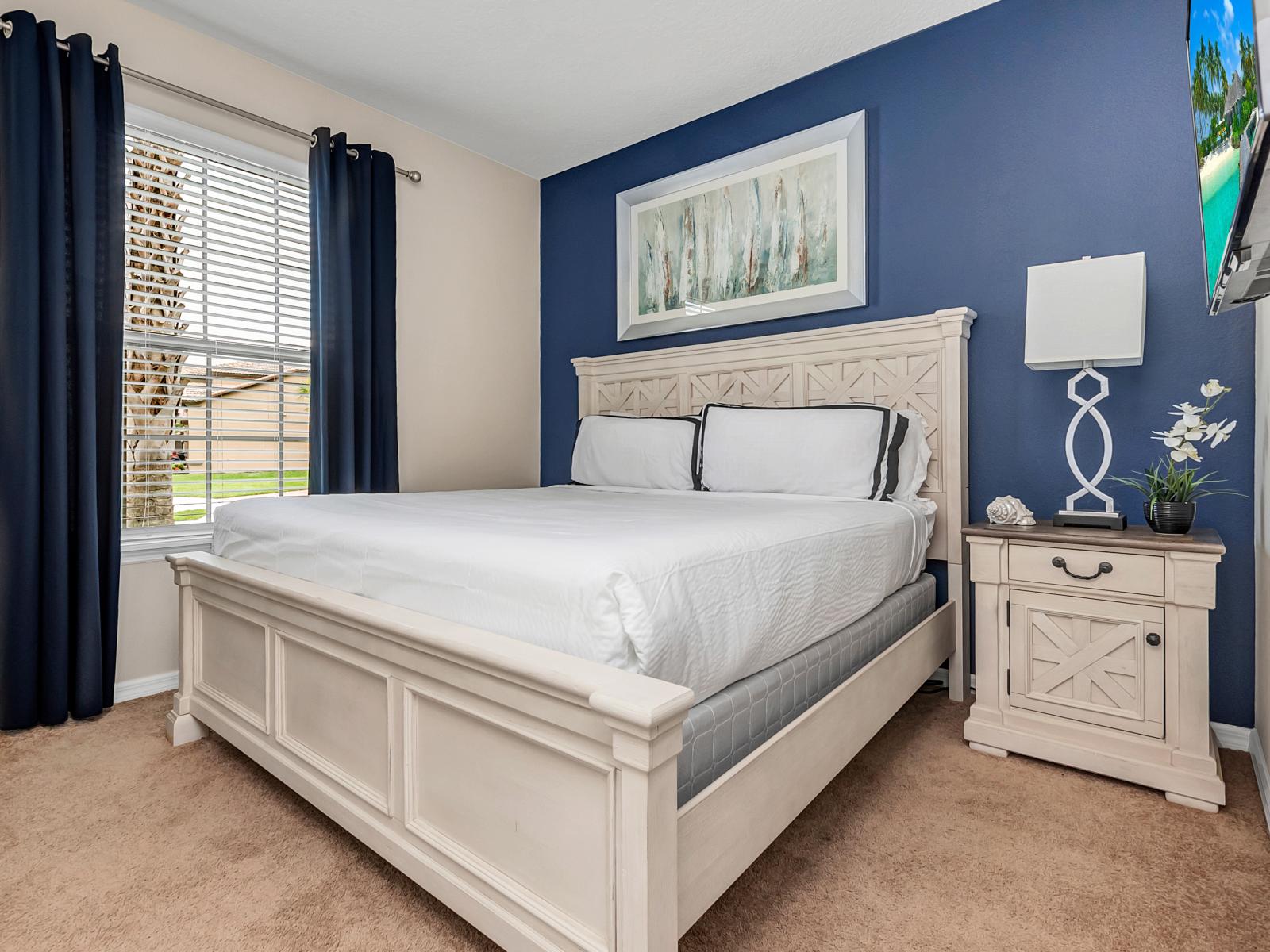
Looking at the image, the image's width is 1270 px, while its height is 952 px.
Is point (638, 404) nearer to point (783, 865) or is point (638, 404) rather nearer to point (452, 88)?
point (452, 88)

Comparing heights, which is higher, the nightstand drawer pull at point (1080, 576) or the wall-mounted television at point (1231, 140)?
the wall-mounted television at point (1231, 140)

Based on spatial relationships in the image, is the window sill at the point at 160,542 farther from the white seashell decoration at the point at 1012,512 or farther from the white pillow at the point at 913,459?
the white seashell decoration at the point at 1012,512

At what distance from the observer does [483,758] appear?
3.75 ft

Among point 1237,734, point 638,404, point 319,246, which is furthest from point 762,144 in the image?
point 1237,734

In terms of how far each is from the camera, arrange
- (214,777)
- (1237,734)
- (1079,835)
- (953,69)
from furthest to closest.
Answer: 1. (953,69)
2. (1237,734)
3. (214,777)
4. (1079,835)

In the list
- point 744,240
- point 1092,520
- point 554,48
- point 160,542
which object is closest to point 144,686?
point 160,542

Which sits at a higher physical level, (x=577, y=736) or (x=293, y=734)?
(x=577, y=736)

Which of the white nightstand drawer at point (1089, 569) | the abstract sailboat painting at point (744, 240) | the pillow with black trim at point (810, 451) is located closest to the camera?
the white nightstand drawer at point (1089, 569)

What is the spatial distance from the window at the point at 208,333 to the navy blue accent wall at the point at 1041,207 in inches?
85.5

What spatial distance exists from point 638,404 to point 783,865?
241cm

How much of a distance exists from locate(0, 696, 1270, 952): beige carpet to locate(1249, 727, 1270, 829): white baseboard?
29 millimetres

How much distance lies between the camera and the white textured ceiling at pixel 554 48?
2.53 metres

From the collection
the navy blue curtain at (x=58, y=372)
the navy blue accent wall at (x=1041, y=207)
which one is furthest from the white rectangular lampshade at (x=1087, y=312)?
the navy blue curtain at (x=58, y=372)

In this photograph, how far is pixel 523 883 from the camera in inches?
42.6
